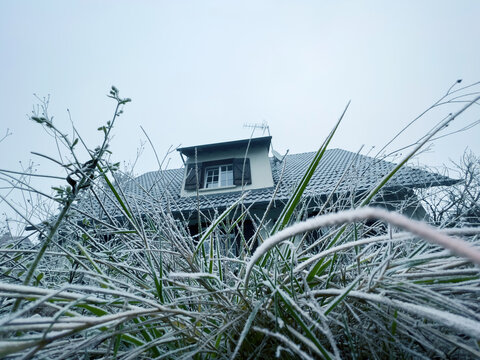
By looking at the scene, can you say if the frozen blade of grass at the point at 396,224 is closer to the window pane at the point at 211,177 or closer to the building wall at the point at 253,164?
the building wall at the point at 253,164

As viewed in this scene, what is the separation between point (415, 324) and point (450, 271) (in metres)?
0.12

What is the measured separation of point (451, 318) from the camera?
0.27m

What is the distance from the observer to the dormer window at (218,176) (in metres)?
7.05

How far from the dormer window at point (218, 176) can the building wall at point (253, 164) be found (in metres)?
0.30

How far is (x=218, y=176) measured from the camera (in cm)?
723

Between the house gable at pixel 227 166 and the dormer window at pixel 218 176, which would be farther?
the dormer window at pixel 218 176

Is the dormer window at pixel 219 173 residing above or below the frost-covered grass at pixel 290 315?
above

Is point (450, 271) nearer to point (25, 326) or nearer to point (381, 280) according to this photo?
point (381, 280)

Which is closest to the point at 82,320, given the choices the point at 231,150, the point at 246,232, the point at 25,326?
the point at 25,326

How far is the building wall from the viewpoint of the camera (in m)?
6.62

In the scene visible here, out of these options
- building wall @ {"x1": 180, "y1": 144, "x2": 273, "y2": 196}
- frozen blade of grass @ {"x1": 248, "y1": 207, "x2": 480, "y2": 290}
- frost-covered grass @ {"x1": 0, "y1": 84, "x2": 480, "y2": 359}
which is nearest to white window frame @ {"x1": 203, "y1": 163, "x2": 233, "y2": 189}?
building wall @ {"x1": 180, "y1": 144, "x2": 273, "y2": 196}

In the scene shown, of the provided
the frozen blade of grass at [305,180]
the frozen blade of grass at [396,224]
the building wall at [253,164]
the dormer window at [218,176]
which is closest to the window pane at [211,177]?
the dormer window at [218,176]

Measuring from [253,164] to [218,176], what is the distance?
1162 mm

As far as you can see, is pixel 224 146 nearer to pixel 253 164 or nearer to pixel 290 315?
pixel 253 164
